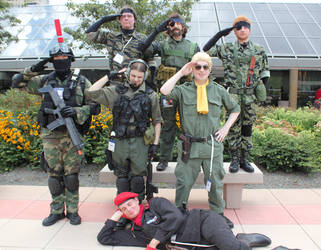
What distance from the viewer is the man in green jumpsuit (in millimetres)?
3072

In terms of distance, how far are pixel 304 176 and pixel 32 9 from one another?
1797 centimetres

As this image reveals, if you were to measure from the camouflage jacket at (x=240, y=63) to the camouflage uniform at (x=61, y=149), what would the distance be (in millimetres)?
1838

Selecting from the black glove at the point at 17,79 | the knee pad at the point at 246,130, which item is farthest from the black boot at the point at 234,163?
the black glove at the point at 17,79

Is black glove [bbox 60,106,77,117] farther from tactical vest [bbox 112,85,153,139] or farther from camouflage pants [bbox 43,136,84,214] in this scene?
tactical vest [bbox 112,85,153,139]

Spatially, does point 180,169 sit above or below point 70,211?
above

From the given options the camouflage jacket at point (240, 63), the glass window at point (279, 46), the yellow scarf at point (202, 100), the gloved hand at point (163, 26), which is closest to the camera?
the yellow scarf at point (202, 100)

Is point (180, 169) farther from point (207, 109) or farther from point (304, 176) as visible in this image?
point (304, 176)

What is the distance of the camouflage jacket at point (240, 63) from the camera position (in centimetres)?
369

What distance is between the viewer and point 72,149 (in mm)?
3357

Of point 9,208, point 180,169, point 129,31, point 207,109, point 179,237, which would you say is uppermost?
point 129,31

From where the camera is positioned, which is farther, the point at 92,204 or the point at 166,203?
the point at 92,204

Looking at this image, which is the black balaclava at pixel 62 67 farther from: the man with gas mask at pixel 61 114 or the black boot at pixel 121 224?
the black boot at pixel 121 224

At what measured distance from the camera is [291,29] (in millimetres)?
13641

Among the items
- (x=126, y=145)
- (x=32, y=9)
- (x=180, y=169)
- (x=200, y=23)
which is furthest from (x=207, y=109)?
(x=32, y=9)
